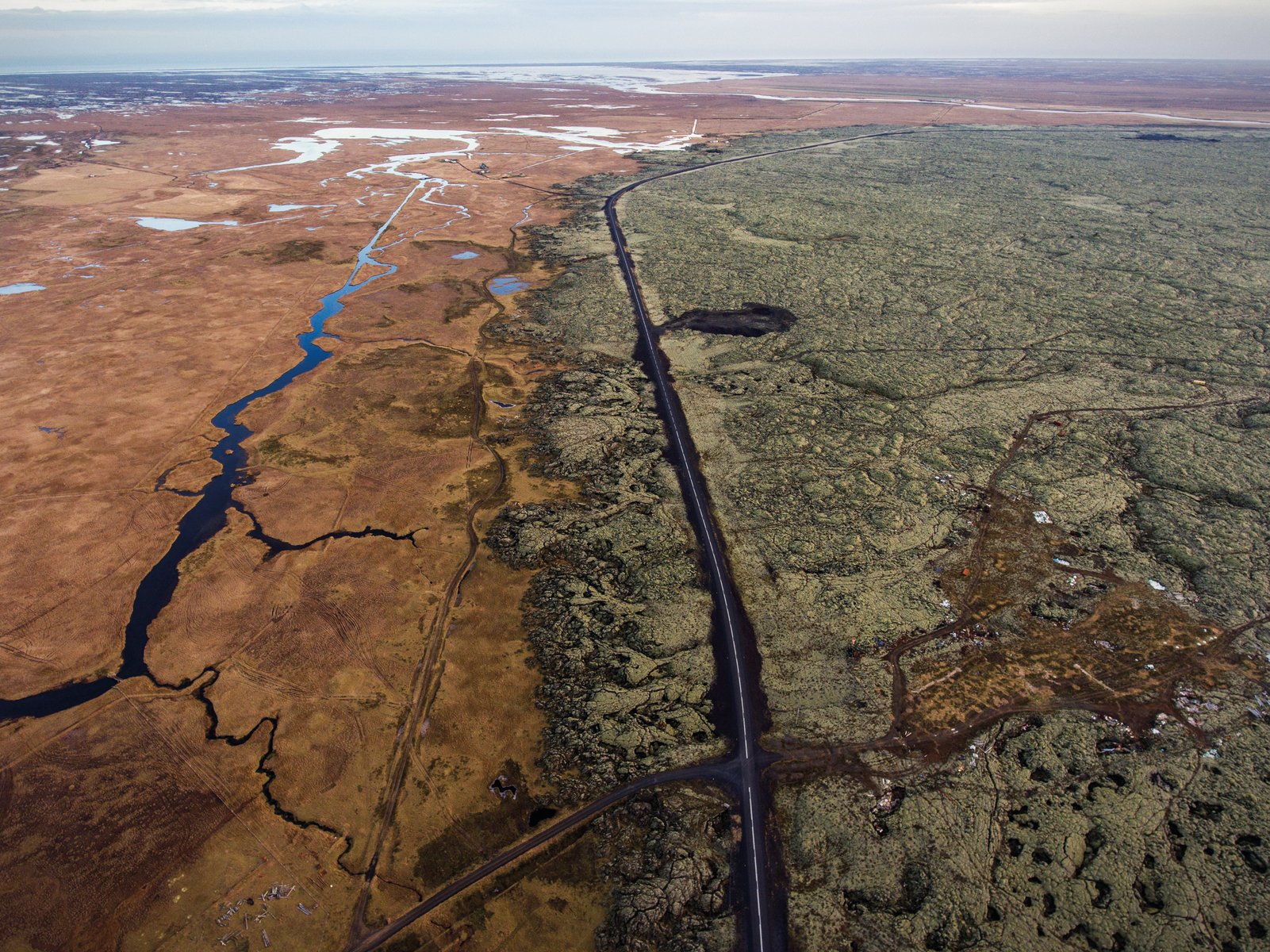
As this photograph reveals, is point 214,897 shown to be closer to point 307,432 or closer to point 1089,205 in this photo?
point 307,432

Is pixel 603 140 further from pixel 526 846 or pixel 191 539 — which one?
pixel 526 846

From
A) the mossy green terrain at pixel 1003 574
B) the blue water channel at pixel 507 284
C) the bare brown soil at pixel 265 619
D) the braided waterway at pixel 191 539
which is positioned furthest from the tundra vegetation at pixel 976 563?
the braided waterway at pixel 191 539

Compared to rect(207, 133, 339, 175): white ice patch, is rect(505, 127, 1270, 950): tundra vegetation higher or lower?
lower

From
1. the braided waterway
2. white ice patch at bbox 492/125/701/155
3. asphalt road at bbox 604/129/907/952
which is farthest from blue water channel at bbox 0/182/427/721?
white ice patch at bbox 492/125/701/155

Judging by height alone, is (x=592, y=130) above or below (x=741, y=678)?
above

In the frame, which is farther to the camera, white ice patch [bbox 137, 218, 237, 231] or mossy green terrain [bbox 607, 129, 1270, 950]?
white ice patch [bbox 137, 218, 237, 231]

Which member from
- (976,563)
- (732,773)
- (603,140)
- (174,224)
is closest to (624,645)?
(732,773)

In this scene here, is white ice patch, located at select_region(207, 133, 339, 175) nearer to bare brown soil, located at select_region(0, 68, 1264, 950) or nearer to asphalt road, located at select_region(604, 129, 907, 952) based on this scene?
bare brown soil, located at select_region(0, 68, 1264, 950)

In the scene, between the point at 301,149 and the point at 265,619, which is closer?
the point at 265,619
